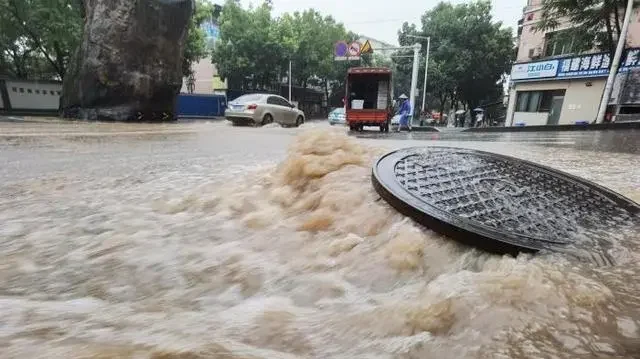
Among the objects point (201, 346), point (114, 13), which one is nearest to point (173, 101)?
point (114, 13)

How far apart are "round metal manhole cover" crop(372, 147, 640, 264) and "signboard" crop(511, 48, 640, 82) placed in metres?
17.1

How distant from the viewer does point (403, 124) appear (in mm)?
17500

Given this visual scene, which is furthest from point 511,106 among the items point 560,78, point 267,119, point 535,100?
point 267,119

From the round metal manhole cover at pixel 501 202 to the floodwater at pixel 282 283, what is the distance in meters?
0.11

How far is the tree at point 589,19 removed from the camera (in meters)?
14.2

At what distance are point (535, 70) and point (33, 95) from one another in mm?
24687

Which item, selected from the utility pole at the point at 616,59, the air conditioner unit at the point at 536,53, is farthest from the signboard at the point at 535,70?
the utility pole at the point at 616,59

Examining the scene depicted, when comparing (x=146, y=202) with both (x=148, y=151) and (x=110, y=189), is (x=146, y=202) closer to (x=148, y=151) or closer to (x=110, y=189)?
(x=110, y=189)

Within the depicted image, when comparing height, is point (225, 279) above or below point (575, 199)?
below

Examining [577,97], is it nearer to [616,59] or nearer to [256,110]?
[616,59]

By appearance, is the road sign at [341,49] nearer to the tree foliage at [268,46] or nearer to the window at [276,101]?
the tree foliage at [268,46]

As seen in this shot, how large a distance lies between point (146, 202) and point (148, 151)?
312 cm

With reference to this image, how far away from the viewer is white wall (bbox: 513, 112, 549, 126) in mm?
20438

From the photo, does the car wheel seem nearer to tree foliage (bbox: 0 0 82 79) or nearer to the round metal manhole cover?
tree foliage (bbox: 0 0 82 79)
